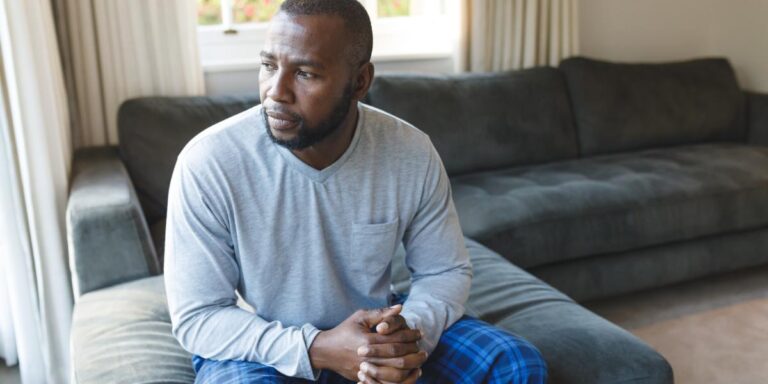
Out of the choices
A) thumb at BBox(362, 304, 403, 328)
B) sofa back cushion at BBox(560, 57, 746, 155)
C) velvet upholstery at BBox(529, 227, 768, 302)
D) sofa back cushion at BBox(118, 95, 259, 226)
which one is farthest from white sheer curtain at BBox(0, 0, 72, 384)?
sofa back cushion at BBox(560, 57, 746, 155)

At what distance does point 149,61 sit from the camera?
8.43 ft

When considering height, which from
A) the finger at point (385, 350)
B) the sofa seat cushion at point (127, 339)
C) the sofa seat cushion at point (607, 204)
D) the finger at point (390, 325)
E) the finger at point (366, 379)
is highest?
the finger at point (390, 325)

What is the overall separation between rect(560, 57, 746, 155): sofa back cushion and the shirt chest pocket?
1931 mm

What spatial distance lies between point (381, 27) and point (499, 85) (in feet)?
2.08

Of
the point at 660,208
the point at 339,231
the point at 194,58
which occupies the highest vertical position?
the point at 194,58

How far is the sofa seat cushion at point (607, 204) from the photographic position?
92.1 inches

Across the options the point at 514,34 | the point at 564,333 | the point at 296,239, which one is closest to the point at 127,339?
the point at 296,239

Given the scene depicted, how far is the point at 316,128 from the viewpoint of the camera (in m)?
1.26

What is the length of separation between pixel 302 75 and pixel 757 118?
2726 mm

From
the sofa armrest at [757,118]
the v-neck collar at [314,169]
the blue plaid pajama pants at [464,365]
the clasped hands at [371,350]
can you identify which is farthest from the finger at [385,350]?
the sofa armrest at [757,118]

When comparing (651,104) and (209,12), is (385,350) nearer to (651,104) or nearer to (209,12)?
(209,12)

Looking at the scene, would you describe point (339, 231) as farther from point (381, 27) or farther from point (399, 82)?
point (381, 27)

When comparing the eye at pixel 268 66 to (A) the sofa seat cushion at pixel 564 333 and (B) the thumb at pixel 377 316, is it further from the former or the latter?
(A) the sofa seat cushion at pixel 564 333

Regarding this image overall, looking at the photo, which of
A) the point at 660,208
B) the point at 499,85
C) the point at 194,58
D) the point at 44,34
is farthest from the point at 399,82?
the point at 44,34
